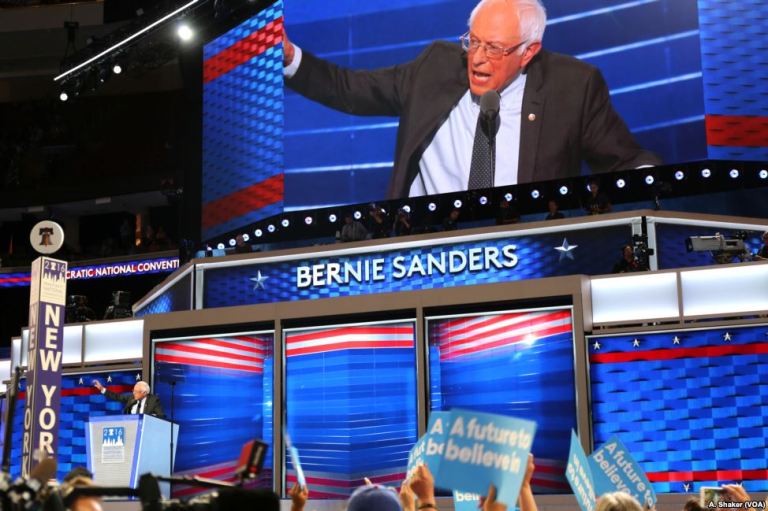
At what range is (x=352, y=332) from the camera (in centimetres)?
1050

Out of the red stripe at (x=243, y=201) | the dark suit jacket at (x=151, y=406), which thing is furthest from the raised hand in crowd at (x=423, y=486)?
the red stripe at (x=243, y=201)

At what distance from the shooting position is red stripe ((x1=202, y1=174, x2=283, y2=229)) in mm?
15062

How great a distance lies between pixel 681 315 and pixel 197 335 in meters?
4.53

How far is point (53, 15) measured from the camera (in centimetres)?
2348

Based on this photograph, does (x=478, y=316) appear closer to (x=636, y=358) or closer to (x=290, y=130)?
(x=636, y=358)

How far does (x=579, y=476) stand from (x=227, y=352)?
21.6ft

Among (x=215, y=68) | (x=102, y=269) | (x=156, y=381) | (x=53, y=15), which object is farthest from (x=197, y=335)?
(x=53, y=15)

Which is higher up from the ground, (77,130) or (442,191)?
(77,130)

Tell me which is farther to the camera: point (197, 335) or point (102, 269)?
point (102, 269)

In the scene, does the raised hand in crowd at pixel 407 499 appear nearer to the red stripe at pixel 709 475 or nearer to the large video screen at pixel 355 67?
the red stripe at pixel 709 475

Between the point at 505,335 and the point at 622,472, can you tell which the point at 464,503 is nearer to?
the point at 622,472

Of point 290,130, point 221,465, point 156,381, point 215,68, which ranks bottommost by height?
point 221,465

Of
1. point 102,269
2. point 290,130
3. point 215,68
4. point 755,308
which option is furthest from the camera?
point 102,269

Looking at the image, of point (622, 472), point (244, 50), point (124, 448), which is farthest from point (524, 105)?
point (622, 472)
